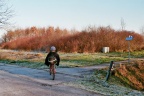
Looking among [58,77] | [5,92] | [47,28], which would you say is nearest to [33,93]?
[5,92]

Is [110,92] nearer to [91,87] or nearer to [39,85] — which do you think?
[91,87]

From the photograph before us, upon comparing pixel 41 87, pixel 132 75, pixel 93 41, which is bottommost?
pixel 132 75

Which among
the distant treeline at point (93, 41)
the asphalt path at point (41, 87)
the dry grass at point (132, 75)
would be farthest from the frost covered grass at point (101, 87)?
the distant treeline at point (93, 41)

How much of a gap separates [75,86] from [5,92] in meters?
2.99

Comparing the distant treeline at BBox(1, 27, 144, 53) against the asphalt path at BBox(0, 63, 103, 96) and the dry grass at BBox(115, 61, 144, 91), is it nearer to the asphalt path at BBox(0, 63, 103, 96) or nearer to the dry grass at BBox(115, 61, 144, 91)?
the dry grass at BBox(115, 61, 144, 91)

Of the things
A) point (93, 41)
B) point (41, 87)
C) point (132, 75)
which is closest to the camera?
point (41, 87)

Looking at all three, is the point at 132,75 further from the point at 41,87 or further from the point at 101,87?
the point at 41,87

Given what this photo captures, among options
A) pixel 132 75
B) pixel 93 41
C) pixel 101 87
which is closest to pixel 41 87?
pixel 101 87

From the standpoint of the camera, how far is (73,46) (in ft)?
109

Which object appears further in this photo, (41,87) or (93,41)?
(93,41)

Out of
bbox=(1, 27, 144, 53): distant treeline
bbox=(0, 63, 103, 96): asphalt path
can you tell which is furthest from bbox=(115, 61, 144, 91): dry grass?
bbox=(1, 27, 144, 53): distant treeline

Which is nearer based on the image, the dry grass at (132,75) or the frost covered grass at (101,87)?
the frost covered grass at (101,87)

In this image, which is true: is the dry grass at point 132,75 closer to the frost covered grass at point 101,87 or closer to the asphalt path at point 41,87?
the frost covered grass at point 101,87

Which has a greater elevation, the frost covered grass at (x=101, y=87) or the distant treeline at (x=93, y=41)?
the distant treeline at (x=93, y=41)
